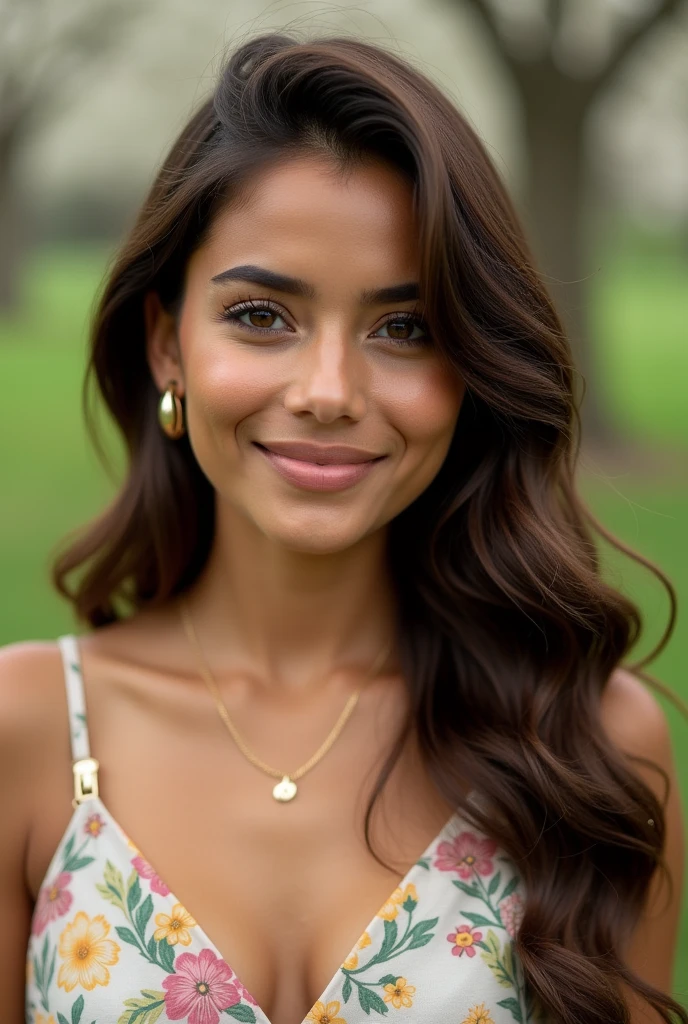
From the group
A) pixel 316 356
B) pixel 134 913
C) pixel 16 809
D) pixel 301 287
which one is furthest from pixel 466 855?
pixel 301 287

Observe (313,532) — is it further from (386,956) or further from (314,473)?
(386,956)

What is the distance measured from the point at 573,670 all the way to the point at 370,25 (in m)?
11.4

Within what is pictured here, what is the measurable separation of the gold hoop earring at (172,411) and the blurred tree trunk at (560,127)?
924cm

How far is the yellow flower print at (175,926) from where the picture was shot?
231cm

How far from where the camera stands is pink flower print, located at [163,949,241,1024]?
7.36 feet

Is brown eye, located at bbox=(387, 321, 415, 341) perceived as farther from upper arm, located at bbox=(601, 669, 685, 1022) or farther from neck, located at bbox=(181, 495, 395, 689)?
upper arm, located at bbox=(601, 669, 685, 1022)

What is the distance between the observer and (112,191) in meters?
30.6

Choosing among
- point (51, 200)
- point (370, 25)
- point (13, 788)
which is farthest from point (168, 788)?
point (51, 200)

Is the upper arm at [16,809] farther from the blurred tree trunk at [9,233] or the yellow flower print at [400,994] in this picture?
the blurred tree trunk at [9,233]

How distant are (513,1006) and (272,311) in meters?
1.31

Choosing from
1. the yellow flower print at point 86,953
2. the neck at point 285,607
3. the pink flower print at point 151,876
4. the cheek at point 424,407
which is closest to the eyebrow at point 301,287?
the cheek at point 424,407

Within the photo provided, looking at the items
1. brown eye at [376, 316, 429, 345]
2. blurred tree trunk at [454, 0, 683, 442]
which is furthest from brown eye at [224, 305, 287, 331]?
blurred tree trunk at [454, 0, 683, 442]

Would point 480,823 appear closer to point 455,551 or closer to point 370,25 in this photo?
point 455,551

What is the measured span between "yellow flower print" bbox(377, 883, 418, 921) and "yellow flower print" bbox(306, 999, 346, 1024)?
0.18m
